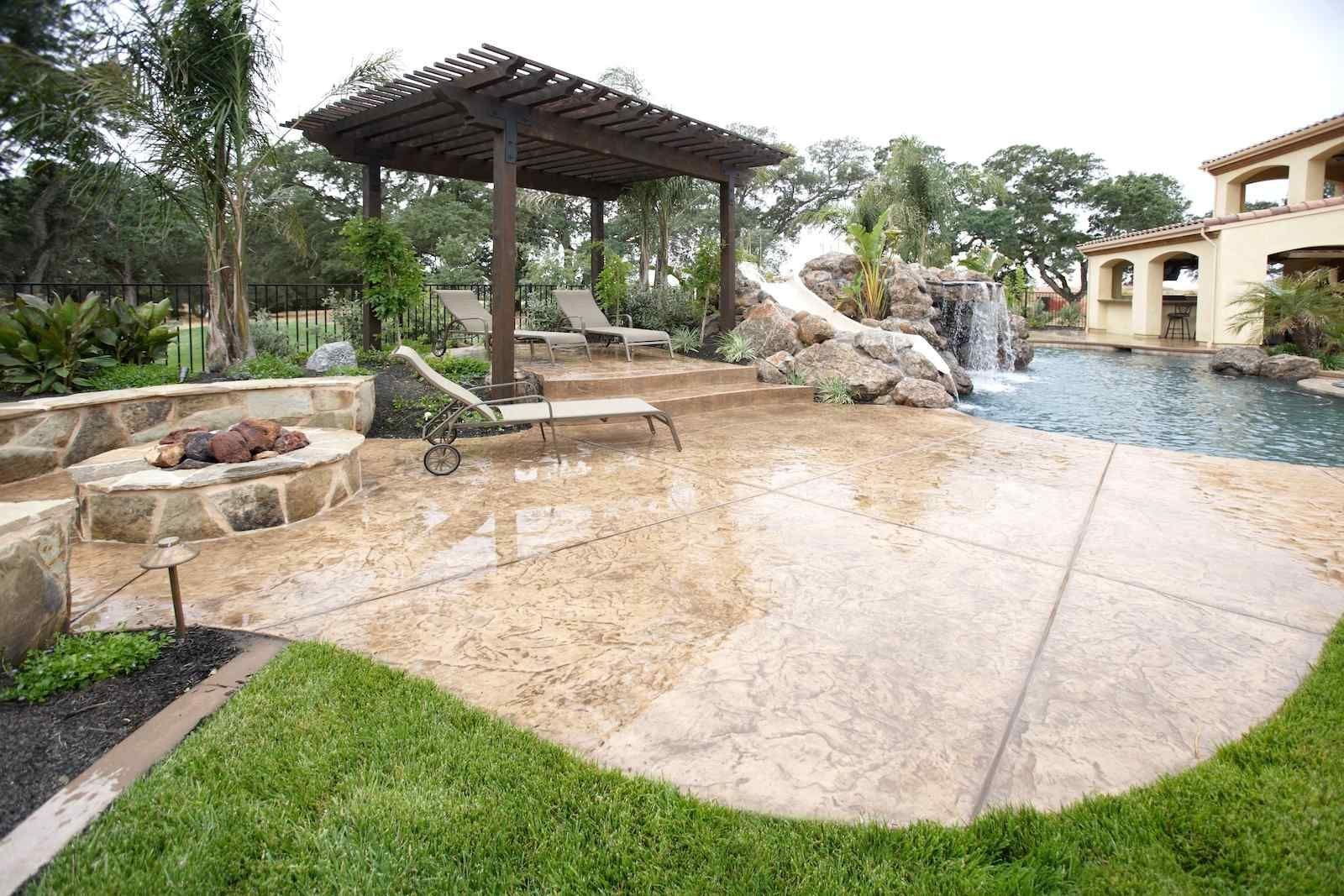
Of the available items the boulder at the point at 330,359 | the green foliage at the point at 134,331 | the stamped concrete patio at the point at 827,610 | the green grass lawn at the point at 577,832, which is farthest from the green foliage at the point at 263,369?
the green grass lawn at the point at 577,832

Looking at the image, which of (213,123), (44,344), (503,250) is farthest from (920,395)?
(44,344)

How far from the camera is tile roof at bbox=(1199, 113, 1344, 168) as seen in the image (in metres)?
17.8

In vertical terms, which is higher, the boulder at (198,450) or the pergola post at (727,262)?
the pergola post at (727,262)

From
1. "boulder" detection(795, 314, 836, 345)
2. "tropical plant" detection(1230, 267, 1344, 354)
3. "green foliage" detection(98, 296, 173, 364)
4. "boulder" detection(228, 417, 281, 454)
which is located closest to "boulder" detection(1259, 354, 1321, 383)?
"tropical plant" detection(1230, 267, 1344, 354)

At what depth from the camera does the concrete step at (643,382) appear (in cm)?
822

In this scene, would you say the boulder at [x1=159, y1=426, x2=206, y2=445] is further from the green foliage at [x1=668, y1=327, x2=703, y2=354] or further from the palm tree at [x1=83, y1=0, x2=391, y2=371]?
the green foliage at [x1=668, y1=327, x2=703, y2=354]

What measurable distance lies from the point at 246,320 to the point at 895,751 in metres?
8.12

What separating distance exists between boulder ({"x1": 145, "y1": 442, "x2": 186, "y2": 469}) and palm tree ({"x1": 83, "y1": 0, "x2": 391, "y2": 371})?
12.4 ft

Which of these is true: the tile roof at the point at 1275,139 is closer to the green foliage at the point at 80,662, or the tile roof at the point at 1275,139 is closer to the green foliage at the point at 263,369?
the green foliage at the point at 263,369

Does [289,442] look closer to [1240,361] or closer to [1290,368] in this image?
[1240,361]

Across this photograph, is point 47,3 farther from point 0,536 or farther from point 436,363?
point 436,363

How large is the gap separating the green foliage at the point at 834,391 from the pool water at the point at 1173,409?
1824mm

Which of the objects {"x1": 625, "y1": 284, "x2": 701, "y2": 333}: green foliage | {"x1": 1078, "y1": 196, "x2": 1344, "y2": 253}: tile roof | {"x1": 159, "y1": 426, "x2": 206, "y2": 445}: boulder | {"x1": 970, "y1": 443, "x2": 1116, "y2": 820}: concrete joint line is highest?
{"x1": 1078, "y1": 196, "x2": 1344, "y2": 253}: tile roof

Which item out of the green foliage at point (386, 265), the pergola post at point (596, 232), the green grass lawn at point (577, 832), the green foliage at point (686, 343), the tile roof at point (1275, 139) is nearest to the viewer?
the green grass lawn at point (577, 832)
